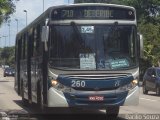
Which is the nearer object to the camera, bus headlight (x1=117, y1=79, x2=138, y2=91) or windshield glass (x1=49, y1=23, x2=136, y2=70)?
windshield glass (x1=49, y1=23, x2=136, y2=70)

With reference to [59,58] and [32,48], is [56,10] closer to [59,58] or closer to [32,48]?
[59,58]

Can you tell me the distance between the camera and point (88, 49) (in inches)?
576

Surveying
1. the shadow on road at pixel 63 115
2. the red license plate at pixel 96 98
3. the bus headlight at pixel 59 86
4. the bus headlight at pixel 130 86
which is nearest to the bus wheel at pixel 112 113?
the shadow on road at pixel 63 115

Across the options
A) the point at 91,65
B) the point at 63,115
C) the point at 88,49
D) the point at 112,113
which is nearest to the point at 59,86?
the point at 91,65

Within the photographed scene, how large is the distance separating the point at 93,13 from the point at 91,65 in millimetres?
1522

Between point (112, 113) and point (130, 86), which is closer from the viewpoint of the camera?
point (130, 86)

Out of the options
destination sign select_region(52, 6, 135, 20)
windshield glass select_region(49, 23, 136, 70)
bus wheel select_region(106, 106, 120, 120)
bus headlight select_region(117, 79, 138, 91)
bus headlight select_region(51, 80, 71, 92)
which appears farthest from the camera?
bus wheel select_region(106, 106, 120, 120)

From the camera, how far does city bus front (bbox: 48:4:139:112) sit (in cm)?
1445

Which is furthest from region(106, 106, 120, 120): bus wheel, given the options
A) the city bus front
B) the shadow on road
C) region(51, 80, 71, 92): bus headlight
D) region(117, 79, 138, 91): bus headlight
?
region(51, 80, 71, 92): bus headlight

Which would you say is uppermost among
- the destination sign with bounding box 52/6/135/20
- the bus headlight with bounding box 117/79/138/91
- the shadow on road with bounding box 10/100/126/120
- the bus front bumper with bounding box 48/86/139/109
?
the destination sign with bounding box 52/6/135/20

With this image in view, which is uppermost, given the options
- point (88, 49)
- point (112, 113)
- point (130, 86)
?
point (88, 49)

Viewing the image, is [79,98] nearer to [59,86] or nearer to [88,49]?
[59,86]

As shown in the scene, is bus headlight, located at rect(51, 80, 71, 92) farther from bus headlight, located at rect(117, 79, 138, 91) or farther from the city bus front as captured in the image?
bus headlight, located at rect(117, 79, 138, 91)

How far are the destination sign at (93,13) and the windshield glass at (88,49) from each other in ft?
0.95
